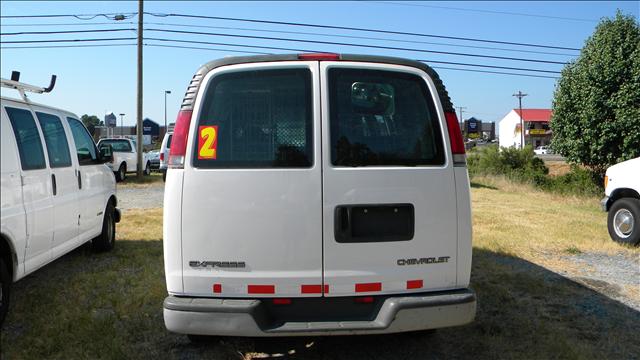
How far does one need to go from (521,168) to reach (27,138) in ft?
92.6

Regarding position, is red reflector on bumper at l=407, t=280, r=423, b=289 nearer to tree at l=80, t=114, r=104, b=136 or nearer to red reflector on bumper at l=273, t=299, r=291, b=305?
red reflector on bumper at l=273, t=299, r=291, b=305

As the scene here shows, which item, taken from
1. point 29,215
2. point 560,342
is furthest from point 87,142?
point 560,342

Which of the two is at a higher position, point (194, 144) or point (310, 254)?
point (194, 144)

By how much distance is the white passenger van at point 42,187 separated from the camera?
4.22m

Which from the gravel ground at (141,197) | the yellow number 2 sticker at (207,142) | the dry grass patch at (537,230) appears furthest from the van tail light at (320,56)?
the gravel ground at (141,197)

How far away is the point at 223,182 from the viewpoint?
3150 millimetres

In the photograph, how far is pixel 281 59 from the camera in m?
3.35

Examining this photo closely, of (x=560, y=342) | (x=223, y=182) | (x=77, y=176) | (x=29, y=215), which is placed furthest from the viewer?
(x=77, y=176)

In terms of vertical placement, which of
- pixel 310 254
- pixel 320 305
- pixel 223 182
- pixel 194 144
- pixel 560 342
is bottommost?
pixel 560 342

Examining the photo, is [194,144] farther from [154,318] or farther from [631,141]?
[631,141]

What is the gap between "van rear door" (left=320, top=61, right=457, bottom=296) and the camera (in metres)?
3.20

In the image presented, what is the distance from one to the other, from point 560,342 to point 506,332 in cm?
42

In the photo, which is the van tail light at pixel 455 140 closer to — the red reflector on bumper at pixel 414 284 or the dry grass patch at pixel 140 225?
the red reflector on bumper at pixel 414 284

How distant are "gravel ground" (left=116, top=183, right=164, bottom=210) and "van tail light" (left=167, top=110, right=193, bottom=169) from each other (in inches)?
380
